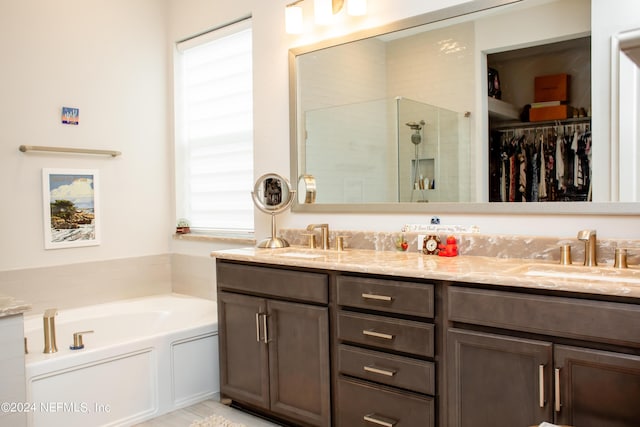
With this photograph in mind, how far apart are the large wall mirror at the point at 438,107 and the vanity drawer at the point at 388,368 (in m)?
A: 0.79

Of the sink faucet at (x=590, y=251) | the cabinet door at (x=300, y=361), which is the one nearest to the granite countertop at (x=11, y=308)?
the cabinet door at (x=300, y=361)

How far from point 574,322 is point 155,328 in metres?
2.72

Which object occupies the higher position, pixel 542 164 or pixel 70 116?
pixel 70 116

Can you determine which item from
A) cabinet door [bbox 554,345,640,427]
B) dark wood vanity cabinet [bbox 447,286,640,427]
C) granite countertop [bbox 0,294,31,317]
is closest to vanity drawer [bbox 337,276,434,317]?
dark wood vanity cabinet [bbox 447,286,640,427]

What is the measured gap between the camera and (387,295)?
2.11 m

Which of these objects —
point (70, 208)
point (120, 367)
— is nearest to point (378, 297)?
point (120, 367)

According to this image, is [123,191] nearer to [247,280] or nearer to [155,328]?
[155,328]

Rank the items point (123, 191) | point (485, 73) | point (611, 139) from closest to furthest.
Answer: point (611, 139)
point (485, 73)
point (123, 191)

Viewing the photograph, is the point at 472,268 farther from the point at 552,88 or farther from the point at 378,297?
the point at 552,88

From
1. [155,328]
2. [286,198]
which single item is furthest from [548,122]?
[155,328]

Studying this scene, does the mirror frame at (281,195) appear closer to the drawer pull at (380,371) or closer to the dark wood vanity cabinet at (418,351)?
the dark wood vanity cabinet at (418,351)

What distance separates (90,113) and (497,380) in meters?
3.13

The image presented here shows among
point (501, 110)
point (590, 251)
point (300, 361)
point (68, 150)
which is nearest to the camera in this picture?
point (590, 251)

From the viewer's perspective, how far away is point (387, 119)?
2.71 m
